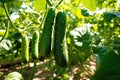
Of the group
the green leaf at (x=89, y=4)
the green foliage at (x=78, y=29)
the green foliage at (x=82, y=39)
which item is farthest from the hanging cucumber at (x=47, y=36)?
the green foliage at (x=82, y=39)

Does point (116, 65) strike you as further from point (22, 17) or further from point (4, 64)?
point (4, 64)

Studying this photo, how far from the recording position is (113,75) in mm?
2207

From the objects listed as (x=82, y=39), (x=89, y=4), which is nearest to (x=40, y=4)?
(x=89, y=4)

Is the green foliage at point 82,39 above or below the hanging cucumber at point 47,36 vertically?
below

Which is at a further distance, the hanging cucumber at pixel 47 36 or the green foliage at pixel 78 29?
the green foliage at pixel 78 29

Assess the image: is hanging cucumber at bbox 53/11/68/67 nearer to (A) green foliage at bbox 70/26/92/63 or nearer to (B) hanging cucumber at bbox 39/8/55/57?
(B) hanging cucumber at bbox 39/8/55/57

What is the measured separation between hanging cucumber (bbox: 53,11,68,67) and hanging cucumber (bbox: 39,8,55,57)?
0.12 feet

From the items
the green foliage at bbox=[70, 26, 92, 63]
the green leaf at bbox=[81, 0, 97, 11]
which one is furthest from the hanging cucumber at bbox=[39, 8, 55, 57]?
the green foliage at bbox=[70, 26, 92, 63]

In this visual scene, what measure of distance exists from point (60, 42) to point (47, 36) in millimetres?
88

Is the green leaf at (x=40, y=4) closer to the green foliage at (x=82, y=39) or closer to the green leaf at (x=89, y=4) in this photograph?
the green leaf at (x=89, y=4)

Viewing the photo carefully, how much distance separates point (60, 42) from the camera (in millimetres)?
1853

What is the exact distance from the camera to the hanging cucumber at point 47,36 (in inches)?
70.8

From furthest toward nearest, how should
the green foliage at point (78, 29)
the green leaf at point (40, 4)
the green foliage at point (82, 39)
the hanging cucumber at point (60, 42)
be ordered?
the green foliage at point (82, 39) → the green leaf at point (40, 4) → the green foliage at point (78, 29) → the hanging cucumber at point (60, 42)

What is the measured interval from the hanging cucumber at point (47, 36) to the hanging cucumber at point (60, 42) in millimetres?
37
